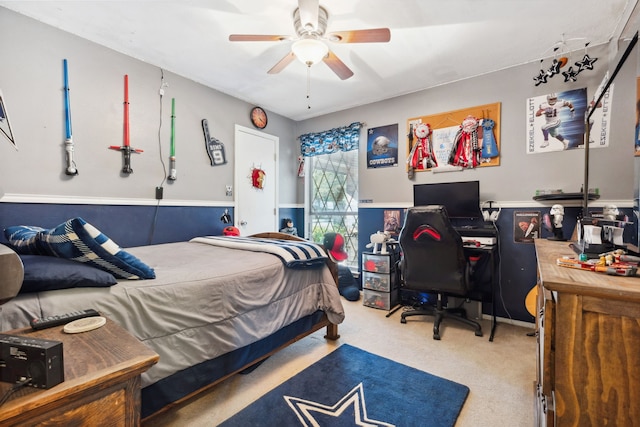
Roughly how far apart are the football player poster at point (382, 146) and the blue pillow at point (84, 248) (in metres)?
2.89

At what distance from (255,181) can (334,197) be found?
1.18 meters

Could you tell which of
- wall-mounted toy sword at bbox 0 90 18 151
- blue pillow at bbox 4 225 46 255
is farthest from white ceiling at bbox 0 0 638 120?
blue pillow at bbox 4 225 46 255

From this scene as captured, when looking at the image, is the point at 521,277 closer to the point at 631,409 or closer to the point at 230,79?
the point at 631,409

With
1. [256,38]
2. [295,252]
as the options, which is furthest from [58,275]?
[256,38]

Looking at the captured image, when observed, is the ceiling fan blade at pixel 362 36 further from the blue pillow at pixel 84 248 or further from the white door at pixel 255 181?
the white door at pixel 255 181

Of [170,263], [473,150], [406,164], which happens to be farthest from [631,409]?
[406,164]

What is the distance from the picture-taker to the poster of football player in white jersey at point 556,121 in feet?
8.16

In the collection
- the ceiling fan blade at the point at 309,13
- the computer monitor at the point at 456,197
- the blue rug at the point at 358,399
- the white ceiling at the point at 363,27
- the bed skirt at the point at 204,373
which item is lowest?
the blue rug at the point at 358,399

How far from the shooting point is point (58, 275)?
1054 millimetres

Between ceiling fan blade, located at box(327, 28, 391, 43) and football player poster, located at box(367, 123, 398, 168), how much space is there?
5.40 ft

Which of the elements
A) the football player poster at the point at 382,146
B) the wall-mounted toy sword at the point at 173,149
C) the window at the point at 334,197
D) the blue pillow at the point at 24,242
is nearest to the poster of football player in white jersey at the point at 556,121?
the football player poster at the point at 382,146

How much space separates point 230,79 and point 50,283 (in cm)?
267

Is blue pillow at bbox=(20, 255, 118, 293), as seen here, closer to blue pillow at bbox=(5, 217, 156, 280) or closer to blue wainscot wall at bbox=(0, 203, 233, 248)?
blue pillow at bbox=(5, 217, 156, 280)

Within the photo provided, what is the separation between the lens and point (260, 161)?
3.87 metres
